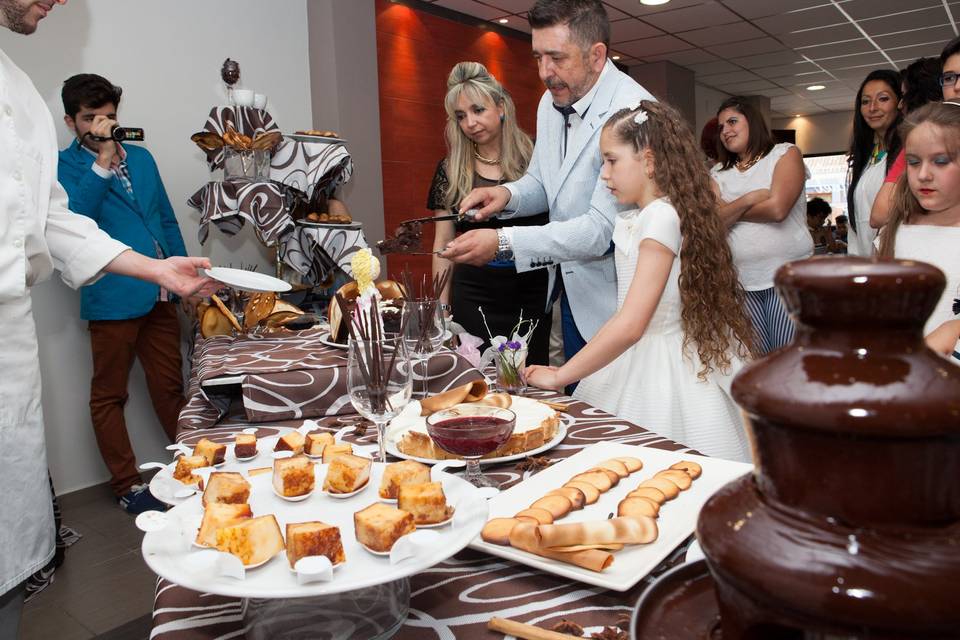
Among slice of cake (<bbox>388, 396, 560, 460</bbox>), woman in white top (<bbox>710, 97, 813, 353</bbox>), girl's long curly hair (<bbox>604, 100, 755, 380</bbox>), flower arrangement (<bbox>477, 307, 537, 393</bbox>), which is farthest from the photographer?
woman in white top (<bbox>710, 97, 813, 353</bbox>)

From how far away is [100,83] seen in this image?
10.3ft

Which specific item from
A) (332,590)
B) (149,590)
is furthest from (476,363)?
(149,590)

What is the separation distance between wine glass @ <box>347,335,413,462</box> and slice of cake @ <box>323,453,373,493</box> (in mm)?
150

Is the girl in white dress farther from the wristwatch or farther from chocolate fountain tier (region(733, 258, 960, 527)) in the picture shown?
chocolate fountain tier (region(733, 258, 960, 527))

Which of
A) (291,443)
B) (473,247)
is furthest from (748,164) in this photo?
(291,443)

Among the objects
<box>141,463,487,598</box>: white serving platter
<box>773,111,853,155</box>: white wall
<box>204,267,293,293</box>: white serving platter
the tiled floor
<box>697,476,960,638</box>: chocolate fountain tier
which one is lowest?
the tiled floor

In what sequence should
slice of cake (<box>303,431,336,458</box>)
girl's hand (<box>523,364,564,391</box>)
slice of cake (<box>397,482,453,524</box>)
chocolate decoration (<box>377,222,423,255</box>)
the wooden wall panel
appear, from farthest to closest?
the wooden wall panel → chocolate decoration (<box>377,222,423,255</box>) → girl's hand (<box>523,364,564,391</box>) → slice of cake (<box>303,431,336,458</box>) → slice of cake (<box>397,482,453,524</box>)

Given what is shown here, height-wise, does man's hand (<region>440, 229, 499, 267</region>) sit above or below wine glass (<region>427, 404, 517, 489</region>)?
above

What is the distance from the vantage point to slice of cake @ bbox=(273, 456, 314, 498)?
80 cm

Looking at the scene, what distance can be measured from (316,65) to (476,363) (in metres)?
3.26

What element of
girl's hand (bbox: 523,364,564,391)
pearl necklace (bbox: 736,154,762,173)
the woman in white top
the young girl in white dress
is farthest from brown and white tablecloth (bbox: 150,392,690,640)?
pearl necklace (bbox: 736,154,762,173)

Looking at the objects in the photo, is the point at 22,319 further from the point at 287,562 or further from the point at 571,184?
the point at 571,184

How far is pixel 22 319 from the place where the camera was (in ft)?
5.40

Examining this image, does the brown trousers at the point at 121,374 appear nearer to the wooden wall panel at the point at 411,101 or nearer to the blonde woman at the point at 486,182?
the blonde woman at the point at 486,182
